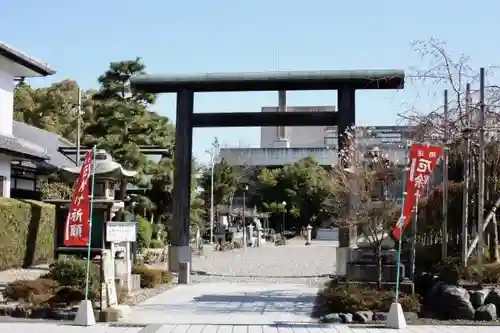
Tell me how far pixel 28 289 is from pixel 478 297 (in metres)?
9.23

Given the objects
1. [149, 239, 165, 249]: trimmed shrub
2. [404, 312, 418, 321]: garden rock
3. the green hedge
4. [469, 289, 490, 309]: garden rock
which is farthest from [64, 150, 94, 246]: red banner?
[149, 239, 165, 249]: trimmed shrub

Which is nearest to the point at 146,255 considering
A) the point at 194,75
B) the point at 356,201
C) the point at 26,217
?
the point at 26,217

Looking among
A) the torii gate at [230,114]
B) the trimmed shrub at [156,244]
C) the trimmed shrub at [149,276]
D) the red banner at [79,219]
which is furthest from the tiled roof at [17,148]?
the red banner at [79,219]

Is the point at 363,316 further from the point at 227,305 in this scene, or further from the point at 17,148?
the point at 17,148

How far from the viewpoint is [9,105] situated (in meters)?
25.3

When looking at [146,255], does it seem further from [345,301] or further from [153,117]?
[345,301]

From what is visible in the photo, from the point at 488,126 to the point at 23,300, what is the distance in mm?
10892

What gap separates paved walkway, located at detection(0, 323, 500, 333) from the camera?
1147cm

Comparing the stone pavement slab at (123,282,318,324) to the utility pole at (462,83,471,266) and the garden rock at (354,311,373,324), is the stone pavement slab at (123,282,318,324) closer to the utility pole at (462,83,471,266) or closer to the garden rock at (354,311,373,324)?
the garden rock at (354,311,373,324)

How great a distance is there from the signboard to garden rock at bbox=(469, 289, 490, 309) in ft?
25.1

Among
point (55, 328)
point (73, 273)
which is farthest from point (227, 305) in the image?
point (55, 328)

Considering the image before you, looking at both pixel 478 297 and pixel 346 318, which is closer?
pixel 346 318

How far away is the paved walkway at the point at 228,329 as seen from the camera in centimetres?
1147

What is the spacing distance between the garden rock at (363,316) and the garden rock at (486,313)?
213 centimetres
